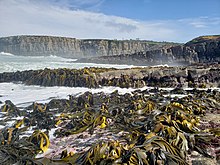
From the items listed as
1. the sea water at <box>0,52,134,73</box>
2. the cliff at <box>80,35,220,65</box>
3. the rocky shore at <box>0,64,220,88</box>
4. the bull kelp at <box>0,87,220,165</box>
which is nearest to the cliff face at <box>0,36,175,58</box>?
the cliff at <box>80,35,220,65</box>

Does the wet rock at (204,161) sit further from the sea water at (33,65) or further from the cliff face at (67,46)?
the cliff face at (67,46)

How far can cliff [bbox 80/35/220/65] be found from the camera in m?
27.0

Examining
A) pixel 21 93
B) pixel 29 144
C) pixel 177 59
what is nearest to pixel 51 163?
pixel 29 144

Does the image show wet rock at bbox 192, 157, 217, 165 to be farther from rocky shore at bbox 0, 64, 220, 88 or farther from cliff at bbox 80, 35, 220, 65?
cliff at bbox 80, 35, 220, 65

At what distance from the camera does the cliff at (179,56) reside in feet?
88.5

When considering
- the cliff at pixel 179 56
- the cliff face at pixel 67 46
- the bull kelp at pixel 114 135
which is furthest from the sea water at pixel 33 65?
the cliff face at pixel 67 46

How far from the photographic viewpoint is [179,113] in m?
4.17

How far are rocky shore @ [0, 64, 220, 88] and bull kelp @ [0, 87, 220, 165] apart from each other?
3511 millimetres

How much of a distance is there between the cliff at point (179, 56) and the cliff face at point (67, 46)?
121 feet

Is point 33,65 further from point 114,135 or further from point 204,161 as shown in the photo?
point 204,161

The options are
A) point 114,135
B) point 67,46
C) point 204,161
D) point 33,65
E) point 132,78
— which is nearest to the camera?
point 204,161

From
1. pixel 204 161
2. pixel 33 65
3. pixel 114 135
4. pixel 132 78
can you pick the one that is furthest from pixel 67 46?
pixel 204 161

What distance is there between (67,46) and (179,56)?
162 ft

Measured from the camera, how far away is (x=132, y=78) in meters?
9.92
